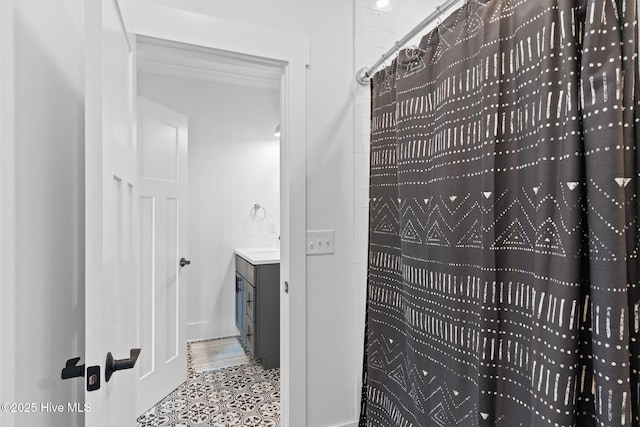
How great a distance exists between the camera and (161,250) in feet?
7.09

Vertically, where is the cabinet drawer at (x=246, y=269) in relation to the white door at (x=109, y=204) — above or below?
below

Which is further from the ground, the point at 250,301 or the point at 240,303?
the point at 250,301

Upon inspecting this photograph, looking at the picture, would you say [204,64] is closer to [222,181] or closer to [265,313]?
[222,181]

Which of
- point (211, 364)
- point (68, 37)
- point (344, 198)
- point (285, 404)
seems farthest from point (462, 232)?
point (211, 364)

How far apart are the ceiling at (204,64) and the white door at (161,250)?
42cm

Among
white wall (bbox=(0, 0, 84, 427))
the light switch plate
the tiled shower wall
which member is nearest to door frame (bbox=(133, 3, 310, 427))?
the light switch plate

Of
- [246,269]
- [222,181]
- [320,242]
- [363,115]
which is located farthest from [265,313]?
[363,115]

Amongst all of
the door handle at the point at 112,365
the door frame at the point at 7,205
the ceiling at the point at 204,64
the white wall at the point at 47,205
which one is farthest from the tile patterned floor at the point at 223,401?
the ceiling at the point at 204,64

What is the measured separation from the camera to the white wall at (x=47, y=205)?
735 mm

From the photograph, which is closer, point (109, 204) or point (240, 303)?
point (109, 204)

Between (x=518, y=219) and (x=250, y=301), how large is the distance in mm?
2253

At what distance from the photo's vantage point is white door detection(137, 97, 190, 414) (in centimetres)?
202

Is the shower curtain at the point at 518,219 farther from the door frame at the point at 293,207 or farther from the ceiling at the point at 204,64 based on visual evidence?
the ceiling at the point at 204,64

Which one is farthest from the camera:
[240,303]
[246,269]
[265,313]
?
[240,303]
